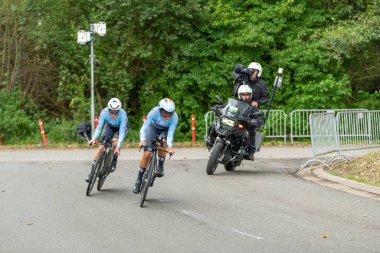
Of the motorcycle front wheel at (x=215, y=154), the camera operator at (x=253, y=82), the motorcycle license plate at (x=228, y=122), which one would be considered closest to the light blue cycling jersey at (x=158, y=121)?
the motorcycle front wheel at (x=215, y=154)

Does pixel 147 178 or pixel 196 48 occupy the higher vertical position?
pixel 196 48

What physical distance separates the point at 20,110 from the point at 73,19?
389 cm

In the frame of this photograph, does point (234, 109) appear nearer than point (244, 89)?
Yes

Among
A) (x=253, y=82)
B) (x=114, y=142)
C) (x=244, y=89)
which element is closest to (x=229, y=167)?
(x=244, y=89)

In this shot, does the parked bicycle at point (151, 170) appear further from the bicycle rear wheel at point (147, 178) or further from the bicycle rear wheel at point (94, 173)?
the bicycle rear wheel at point (94, 173)

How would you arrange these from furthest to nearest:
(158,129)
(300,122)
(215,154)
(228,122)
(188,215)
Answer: (300,122) → (228,122) → (215,154) → (158,129) → (188,215)

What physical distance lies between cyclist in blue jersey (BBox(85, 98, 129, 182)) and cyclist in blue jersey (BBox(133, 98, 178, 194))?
0.80 meters

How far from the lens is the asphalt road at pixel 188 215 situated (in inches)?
366

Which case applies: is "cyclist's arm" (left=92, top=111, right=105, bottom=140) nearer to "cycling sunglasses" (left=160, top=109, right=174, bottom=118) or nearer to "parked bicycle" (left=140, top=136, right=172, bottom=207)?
Answer: "parked bicycle" (left=140, top=136, right=172, bottom=207)

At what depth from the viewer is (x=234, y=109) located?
1630cm

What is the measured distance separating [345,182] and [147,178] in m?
4.41

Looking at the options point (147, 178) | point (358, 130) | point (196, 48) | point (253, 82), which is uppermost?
point (196, 48)

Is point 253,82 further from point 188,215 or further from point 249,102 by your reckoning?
point 188,215

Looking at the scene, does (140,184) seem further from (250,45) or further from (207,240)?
(250,45)
